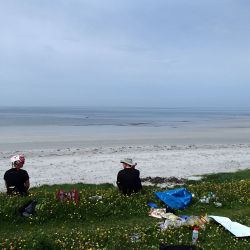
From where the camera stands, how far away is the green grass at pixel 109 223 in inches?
450

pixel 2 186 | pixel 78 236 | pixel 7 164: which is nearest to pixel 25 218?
pixel 78 236

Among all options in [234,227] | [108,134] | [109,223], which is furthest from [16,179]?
[108,134]

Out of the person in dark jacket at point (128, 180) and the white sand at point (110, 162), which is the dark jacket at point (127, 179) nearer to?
the person in dark jacket at point (128, 180)

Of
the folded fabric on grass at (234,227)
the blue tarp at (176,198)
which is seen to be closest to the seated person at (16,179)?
the blue tarp at (176,198)

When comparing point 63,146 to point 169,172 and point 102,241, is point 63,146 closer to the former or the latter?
point 169,172

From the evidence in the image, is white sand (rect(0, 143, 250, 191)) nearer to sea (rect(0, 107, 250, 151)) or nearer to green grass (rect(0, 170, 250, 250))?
sea (rect(0, 107, 250, 151))

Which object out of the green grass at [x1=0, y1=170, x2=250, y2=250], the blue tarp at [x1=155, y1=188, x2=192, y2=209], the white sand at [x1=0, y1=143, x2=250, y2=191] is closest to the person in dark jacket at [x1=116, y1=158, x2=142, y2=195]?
the green grass at [x1=0, y1=170, x2=250, y2=250]

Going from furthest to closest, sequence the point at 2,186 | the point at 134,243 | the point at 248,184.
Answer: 1. the point at 2,186
2. the point at 248,184
3. the point at 134,243

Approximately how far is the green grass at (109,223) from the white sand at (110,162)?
9.06 meters

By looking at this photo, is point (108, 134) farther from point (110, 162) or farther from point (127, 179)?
point (127, 179)

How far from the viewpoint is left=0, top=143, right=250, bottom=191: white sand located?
2711 centimetres

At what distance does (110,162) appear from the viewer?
32938 millimetres

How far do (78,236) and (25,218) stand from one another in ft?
9.17

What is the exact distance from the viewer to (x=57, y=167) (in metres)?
30.5
